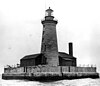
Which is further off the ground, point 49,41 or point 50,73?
point 49,41

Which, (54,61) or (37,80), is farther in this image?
(54,61)

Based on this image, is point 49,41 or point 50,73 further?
point 49,41

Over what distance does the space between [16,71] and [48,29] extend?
931cm

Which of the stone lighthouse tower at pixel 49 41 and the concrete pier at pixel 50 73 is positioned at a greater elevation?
the stone lighthouse tower at pixel 49 41

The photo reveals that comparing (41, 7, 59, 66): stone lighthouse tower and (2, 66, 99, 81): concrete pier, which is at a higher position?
(41, 7, 59, 66): stone lighthouse tower

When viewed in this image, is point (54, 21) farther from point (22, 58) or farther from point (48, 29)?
point (22, 58)

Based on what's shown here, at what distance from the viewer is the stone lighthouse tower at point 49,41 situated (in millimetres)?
40781

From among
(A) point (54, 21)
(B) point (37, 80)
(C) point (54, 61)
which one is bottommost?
(B) point (37, 80)

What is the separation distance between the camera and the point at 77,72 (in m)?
42.8

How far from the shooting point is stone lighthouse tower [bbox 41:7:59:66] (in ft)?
134

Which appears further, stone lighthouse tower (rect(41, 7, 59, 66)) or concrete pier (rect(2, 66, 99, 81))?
stone lighthouse tower (rect(41, 7, 59, 66))

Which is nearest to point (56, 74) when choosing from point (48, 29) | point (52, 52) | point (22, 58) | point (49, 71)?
point (49, 71)

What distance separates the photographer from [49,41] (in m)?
40.9

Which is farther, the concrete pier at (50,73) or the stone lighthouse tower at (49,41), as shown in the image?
the stone lighthouse tower at (49,41)
